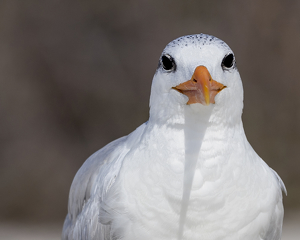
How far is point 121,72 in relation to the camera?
5078mm

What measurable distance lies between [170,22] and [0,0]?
2021 millimetres

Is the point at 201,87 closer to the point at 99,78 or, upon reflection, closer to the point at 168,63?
the point at 168,63

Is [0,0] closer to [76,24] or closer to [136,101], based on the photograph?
[76,24]

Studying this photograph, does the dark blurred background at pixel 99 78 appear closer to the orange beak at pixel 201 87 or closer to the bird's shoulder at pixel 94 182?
the bird's shoulder at pixel 94 182

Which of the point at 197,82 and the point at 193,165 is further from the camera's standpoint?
the point at 193,165

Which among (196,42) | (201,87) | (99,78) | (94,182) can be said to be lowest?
(94,182)

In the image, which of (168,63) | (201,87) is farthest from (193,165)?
(168,63)

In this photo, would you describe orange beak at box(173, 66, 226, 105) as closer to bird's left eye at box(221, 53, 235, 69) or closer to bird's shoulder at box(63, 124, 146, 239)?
bird's left eye at box(221, 53, 235, 69)

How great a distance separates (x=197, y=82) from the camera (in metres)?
1.79

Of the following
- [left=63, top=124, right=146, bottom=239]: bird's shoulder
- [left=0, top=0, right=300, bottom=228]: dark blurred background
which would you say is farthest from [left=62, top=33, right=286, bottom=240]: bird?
[left=0, top=0, right=300, bottom=228]: dark blurred background

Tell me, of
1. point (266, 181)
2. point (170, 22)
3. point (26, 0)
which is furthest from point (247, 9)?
point (266, 181)

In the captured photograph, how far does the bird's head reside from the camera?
1837mm

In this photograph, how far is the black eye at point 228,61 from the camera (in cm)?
193

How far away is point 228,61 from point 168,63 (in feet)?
0.93
